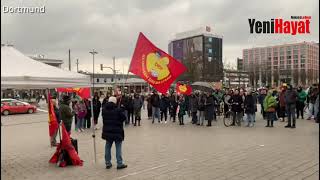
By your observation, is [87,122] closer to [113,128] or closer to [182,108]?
[182,108]

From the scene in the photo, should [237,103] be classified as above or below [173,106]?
above

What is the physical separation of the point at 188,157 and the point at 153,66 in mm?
3051

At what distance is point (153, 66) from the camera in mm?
11773

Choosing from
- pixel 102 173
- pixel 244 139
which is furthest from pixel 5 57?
pixel 244 139

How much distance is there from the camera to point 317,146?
11055 millimetres

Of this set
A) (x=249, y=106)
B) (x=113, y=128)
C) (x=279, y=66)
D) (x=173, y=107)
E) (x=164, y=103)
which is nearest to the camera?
(x=113, y=128)

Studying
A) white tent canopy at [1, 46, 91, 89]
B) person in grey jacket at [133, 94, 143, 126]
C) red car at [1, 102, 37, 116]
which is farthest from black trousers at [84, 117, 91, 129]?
red car at [1, 102, 37, 116]

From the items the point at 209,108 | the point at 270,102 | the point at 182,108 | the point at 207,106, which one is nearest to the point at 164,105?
the point at 182,108

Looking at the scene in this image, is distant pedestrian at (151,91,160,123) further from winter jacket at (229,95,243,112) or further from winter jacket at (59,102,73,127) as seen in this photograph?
winter jacket at (59,102,73,127)

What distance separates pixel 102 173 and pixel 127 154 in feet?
7.89

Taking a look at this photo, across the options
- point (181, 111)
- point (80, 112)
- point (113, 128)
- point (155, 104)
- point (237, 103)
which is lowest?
point (181, 111)

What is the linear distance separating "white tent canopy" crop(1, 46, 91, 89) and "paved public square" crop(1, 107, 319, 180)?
191 cm

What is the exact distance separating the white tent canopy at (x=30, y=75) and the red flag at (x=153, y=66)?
1.73 m

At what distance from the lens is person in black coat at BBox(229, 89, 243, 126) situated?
17.9 m
